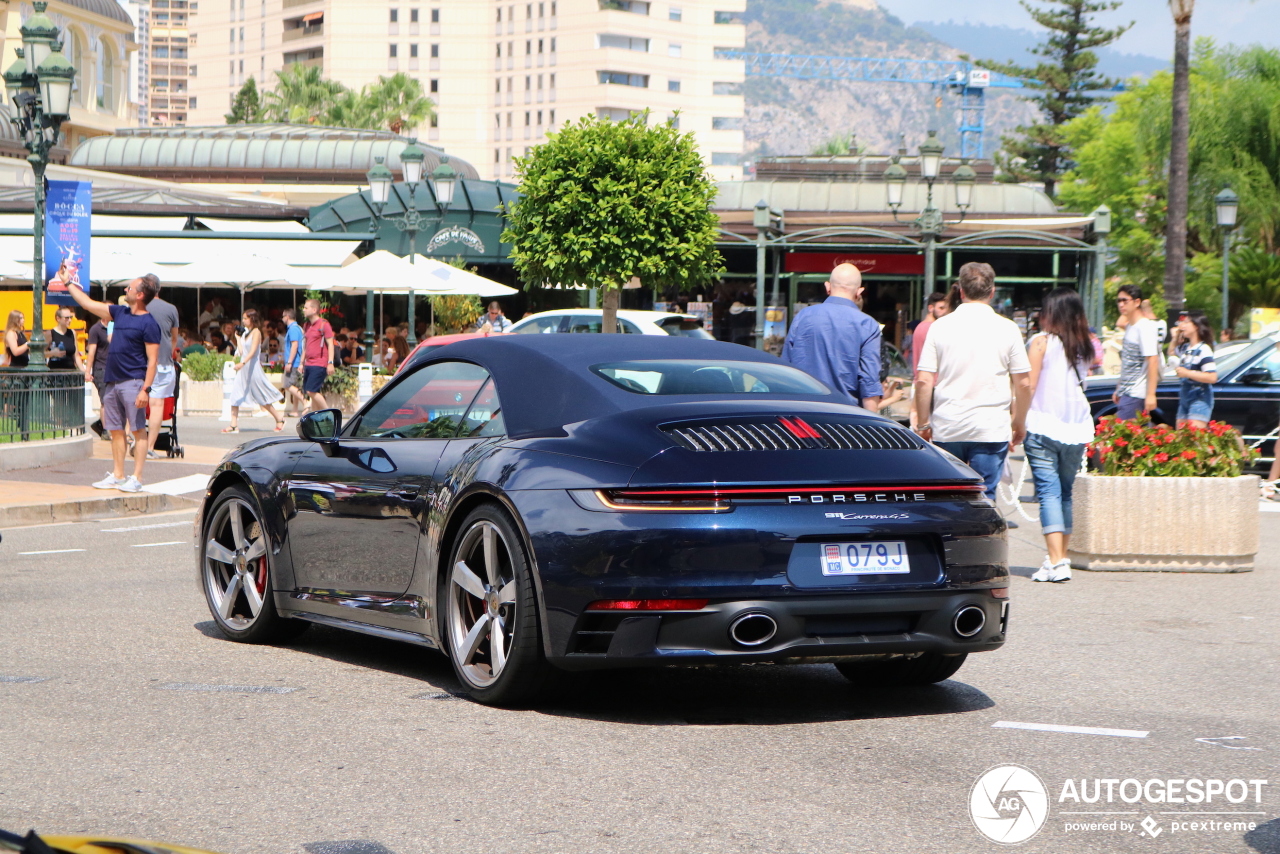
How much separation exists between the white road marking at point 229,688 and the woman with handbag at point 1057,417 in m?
5.33

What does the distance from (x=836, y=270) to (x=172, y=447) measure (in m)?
10.4

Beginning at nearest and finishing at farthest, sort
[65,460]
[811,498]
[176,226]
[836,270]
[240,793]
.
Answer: [240,793]
[811,498]
[836,270]
[65,460]
[176,226]

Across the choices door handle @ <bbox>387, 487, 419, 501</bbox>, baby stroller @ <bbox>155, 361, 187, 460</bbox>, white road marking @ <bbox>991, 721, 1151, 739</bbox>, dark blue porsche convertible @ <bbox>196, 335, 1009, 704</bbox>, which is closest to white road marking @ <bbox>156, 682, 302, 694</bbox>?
dark blue porsche convertible @ <bbox>196, 335, 1009, 704</bbox>

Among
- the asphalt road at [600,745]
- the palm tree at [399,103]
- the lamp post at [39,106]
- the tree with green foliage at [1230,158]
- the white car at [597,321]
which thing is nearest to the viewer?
the asphalt road at [600,745]

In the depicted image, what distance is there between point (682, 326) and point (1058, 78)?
205 ft

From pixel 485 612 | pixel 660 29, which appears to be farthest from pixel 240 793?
pixel 660 29

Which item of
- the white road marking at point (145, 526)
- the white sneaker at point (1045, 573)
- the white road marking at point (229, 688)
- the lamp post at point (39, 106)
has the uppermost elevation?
the lamp post at point (39, 106)

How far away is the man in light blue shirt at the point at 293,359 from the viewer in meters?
24.0

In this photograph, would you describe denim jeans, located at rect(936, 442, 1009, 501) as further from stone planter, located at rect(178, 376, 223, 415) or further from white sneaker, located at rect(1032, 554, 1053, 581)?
stone planter, located at rect(178, 376, 223, 415)

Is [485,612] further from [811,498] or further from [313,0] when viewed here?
[313,0]

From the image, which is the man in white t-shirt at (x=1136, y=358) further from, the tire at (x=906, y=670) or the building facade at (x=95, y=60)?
the building facade at (x=95, y=60)

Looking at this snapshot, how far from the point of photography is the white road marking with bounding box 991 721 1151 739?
5.64 metres

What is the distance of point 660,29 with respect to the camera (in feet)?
456

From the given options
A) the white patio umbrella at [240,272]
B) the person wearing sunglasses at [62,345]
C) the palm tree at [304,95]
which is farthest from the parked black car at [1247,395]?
the palm tree at [304,95]
